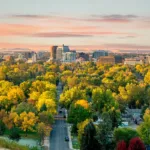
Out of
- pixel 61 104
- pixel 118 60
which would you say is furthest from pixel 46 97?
pixel 118 60

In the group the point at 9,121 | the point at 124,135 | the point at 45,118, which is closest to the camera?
the point at 124,135

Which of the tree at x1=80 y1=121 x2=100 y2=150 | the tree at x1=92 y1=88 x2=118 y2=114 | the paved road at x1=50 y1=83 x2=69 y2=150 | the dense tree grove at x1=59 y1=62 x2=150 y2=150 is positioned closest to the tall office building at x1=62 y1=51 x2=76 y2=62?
the dense tree grove at x1=59 y1=62 x2=150 y2=150

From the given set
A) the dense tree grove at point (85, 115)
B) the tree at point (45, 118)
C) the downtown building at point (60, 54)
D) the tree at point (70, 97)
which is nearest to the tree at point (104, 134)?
the dense tree grove at point (85, 115)

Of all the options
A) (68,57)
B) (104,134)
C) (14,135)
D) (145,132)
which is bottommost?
(68,57)

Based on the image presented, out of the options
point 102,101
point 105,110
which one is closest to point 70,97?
point 102,101

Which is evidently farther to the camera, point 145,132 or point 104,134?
point 145,132

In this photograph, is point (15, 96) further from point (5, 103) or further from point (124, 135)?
point (124, 135)

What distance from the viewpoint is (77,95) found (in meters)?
46.2

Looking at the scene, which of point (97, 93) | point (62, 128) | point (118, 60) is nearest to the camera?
point (62, 128)

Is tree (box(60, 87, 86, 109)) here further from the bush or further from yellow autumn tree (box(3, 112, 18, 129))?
the bush

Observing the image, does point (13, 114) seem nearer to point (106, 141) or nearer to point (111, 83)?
point (106, 141)

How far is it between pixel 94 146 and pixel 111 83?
34556mm

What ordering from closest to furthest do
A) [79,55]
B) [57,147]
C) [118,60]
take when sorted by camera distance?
[57,147]
[118,60]
[79,55]

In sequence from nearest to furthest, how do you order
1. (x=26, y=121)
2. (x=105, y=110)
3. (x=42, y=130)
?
(x=42, y=130), (x=26, y=121), (x=105, y=110)
